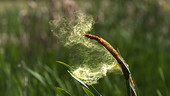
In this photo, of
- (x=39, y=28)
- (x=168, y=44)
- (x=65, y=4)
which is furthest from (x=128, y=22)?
(x=65, y=4)

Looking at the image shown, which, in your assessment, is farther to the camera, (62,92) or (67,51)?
(67,51)

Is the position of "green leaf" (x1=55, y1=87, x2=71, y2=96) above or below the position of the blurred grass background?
below

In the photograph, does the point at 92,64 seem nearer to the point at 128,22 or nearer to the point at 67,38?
the point at 67,38

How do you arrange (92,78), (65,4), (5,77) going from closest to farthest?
(92,78)
(5,77)
(65,4)

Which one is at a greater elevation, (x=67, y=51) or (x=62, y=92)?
(x=67, y=51)

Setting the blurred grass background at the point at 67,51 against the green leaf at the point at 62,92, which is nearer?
the green leaf at the point at 62,92

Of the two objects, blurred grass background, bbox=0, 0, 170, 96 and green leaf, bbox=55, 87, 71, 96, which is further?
blurred grass background, bbox=0, 0, 170, 96

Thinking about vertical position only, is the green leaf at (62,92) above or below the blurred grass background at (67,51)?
below

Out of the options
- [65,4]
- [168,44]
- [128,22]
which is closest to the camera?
[65,4]
